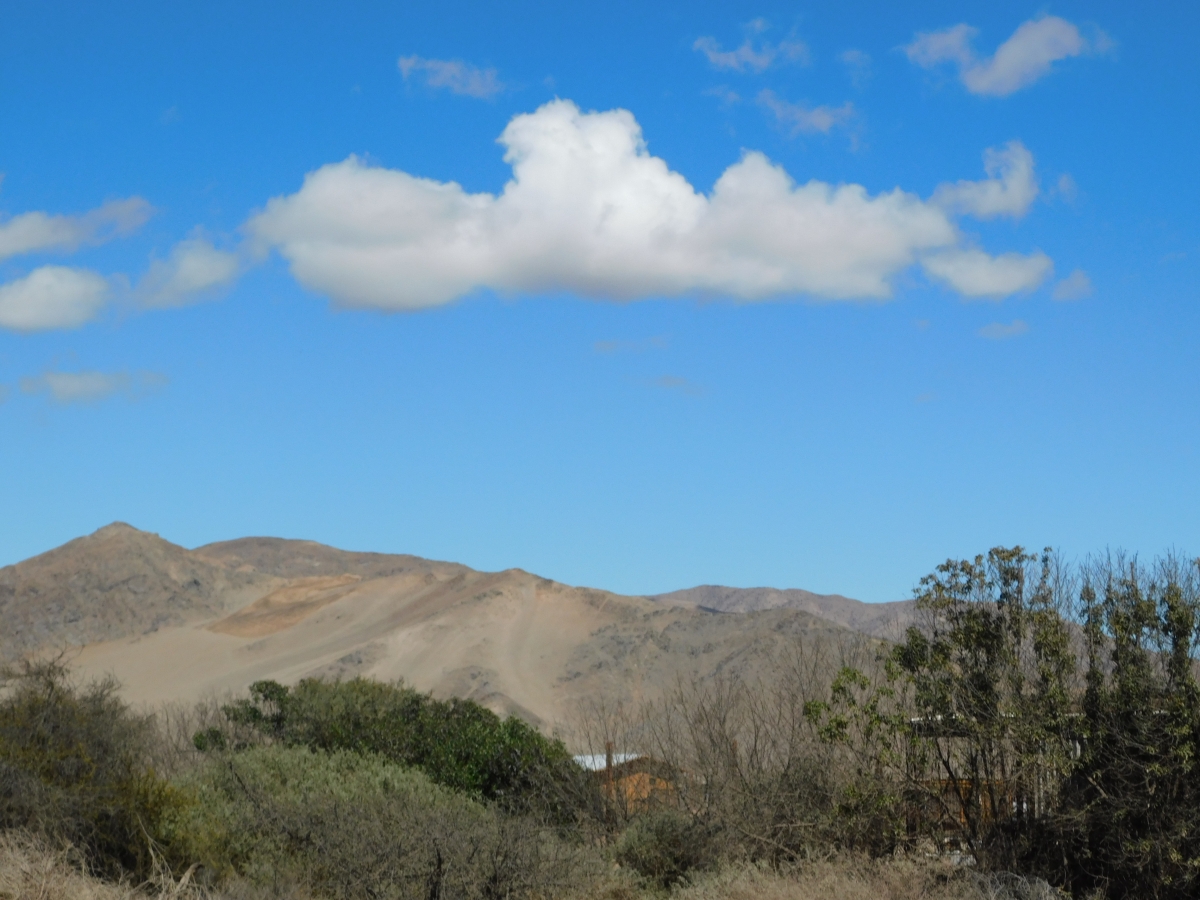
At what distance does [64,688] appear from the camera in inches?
706

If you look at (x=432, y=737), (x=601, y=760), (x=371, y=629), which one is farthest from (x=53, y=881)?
(x=371, y=629)

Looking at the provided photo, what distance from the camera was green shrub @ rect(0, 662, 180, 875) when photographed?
14.9 m

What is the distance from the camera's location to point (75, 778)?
51.8ft

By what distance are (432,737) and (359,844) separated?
11.1 m

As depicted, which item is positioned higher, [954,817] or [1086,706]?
[1086,706]

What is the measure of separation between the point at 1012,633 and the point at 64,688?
13741mm

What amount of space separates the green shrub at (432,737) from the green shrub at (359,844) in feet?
17.9

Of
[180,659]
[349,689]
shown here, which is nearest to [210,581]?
[180,659]

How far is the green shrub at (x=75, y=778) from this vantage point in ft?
48.8

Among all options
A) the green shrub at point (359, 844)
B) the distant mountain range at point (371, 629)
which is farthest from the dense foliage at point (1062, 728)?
the distant mountain range at point (371, 629)

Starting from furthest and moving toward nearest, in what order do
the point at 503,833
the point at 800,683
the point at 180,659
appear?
the point at 180,659 < the point at 800,683 < the point at 503,833

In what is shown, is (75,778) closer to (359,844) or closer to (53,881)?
(53,881)

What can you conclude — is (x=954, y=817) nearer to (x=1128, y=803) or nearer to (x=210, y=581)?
(x=1128, y=803)

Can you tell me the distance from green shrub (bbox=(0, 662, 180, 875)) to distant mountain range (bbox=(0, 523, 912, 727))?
175 feet
